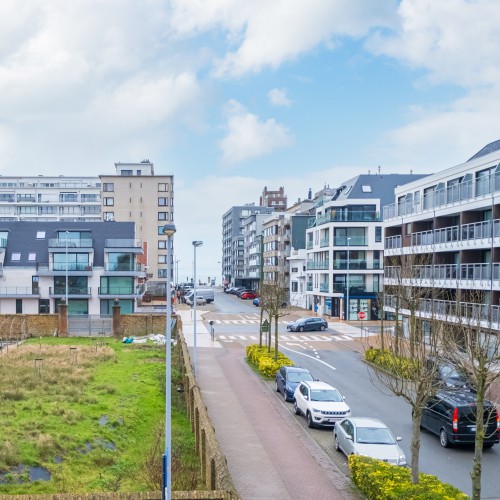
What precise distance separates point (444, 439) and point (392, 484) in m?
6.81

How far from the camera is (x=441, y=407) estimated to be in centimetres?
2083

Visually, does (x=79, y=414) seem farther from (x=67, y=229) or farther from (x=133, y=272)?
(x=67, y=229)

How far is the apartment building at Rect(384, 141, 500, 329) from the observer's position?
34438 millimetres

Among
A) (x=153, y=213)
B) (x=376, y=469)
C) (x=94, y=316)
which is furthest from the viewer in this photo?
(x=153, y=213)

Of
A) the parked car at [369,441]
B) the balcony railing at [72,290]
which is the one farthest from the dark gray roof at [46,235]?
the parked car at [369,441]

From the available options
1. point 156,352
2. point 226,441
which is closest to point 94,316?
point 156,352

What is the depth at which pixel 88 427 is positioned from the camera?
68.2 feet

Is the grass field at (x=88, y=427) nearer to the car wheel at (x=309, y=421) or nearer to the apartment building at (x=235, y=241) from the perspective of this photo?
the car wheel at (x=309, y=421)

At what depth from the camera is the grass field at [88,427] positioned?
16558mm

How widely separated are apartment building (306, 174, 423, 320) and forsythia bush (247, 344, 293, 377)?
3044cm

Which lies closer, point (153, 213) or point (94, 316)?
point (94, 316)

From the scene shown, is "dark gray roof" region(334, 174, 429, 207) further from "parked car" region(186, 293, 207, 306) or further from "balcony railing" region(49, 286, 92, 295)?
"balcony railing" region(49, 286, 92, 295)

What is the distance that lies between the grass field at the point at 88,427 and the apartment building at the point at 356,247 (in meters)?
37.3

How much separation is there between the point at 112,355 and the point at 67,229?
30.2m
